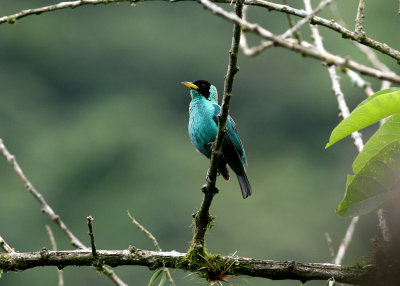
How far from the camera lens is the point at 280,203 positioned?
31.2 m

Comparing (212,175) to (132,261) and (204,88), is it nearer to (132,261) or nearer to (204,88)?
(132,261)

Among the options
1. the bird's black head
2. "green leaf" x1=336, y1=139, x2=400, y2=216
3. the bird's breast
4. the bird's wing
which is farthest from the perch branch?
the bird's black head

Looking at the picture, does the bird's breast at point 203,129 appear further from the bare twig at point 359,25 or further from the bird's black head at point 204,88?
the bare twig at point 359,25

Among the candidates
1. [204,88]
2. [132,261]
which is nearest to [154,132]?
[204,88]

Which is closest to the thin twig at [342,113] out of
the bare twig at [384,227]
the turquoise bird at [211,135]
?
the bare twig at [384,227]

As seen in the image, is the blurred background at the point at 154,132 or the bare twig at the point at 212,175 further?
the blurred background at the point at 154,132

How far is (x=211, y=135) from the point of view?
6047mm

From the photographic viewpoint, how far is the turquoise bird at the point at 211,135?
5.84 m

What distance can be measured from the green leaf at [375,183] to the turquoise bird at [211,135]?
266 centimetres

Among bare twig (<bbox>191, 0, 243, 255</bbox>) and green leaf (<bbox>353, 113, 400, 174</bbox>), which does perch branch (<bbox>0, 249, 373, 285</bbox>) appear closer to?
bare twig (<bbox>191, 0, 243, 255</bbox>)

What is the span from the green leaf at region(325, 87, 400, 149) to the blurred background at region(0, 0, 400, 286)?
21222 mm

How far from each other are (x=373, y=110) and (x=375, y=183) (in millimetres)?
290

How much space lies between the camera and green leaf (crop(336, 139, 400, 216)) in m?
2.86

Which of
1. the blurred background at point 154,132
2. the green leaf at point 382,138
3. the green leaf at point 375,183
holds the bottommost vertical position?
the green leaf at point 375,183
